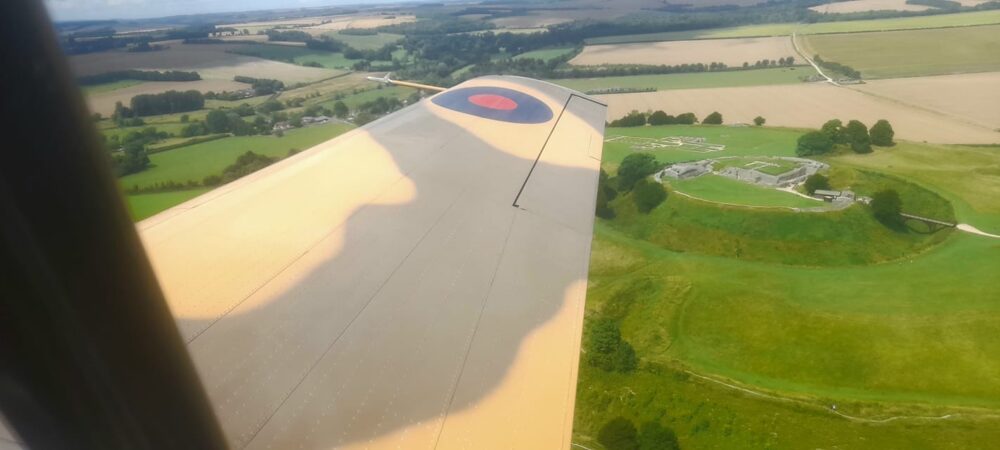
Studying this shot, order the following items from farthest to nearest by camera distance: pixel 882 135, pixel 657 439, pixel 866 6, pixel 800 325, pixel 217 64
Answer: pixel 866 6
pixel 882 135
pixel 217 64
pixel 800 325
pixel 657 439

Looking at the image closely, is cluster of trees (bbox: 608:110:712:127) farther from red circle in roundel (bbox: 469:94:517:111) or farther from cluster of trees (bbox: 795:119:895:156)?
red circle in roundel (bbox: 469:94:517:111)

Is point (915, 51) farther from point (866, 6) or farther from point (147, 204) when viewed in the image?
point (147, 204)

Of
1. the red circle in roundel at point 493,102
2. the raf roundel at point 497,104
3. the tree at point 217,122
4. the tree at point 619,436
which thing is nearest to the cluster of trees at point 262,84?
the tree at point 217,122

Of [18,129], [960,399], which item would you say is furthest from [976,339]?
[18,129]

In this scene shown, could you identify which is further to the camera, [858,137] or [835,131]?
[835,131]

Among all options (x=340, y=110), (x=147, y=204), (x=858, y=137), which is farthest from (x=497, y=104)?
(x=858, y=137)

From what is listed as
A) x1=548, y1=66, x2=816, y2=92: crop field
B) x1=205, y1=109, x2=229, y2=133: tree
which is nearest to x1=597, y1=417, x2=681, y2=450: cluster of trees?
x1=205, y1=109, x2=229, y2=133: tree
